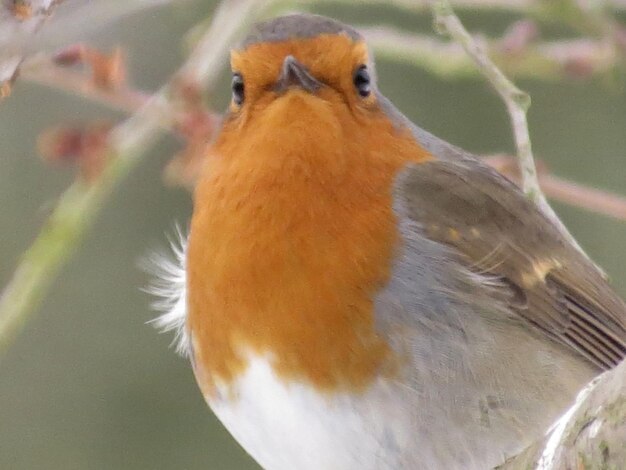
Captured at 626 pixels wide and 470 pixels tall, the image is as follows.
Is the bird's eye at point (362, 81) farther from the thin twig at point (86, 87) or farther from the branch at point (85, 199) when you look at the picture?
the thin twig at point (86, 87)

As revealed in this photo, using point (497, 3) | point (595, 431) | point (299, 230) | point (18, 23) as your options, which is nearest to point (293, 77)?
point (299, 230)

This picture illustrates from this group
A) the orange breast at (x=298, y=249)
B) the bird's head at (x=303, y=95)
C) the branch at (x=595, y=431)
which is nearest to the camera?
the branch at (x=595, y=431)

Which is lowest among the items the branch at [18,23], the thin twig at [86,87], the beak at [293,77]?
the beak at [293,77]

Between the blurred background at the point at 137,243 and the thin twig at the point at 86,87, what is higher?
the thin twig at the point at 86,87

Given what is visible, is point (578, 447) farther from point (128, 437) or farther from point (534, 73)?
point (128, 437)

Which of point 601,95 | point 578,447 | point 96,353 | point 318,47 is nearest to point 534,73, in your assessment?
point 318,47

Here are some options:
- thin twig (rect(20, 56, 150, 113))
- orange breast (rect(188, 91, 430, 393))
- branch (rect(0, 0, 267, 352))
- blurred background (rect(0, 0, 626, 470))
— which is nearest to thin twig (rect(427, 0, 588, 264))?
orange breast (rect(188, 91, 430, 393))

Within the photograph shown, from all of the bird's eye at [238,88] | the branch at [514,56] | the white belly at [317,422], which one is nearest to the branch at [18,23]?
the bird's eye at [238,88]
